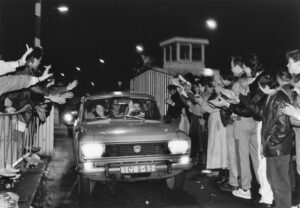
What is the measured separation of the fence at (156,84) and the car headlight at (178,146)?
26.9ft

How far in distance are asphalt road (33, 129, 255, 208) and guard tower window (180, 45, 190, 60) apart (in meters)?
22.9

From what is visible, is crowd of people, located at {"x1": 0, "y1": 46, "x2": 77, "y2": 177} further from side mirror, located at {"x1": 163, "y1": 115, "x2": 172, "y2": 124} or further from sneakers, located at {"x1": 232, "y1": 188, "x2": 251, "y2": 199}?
sneakers, located at {"x1": 232, "y1": 188, "x2": 251, "y2": 199}

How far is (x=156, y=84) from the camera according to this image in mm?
16797

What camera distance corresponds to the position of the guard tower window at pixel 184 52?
30.7m

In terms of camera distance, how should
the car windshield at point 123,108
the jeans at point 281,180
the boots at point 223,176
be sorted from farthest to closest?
the car windshield at point 123,108 → the boots at point 223,176 → the jeans at point 281,180

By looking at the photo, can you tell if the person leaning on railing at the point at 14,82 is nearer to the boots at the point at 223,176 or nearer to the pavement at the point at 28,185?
the pavement at the point at 28,185

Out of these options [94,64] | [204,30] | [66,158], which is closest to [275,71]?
→ [66,158]

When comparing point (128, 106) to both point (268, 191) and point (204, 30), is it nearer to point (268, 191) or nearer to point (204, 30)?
point (268, 191)

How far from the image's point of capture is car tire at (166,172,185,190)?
272 inches

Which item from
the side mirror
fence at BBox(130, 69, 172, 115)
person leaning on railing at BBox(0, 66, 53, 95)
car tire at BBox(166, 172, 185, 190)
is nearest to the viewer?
person leaning on railing at BBox(0, 66, 53, 95)

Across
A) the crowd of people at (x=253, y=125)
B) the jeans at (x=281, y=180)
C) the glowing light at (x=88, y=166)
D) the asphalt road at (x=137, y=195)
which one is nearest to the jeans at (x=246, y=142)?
the crowd of people at (x=253, y=125)

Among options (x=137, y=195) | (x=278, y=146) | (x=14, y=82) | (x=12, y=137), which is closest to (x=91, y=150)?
(x=137, y=195)

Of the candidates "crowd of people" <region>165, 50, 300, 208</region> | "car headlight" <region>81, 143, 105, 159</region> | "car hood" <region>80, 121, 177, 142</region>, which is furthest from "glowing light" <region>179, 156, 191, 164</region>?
"car headlight" <region>81, 143, 105, 159</region>

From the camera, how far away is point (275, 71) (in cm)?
598
